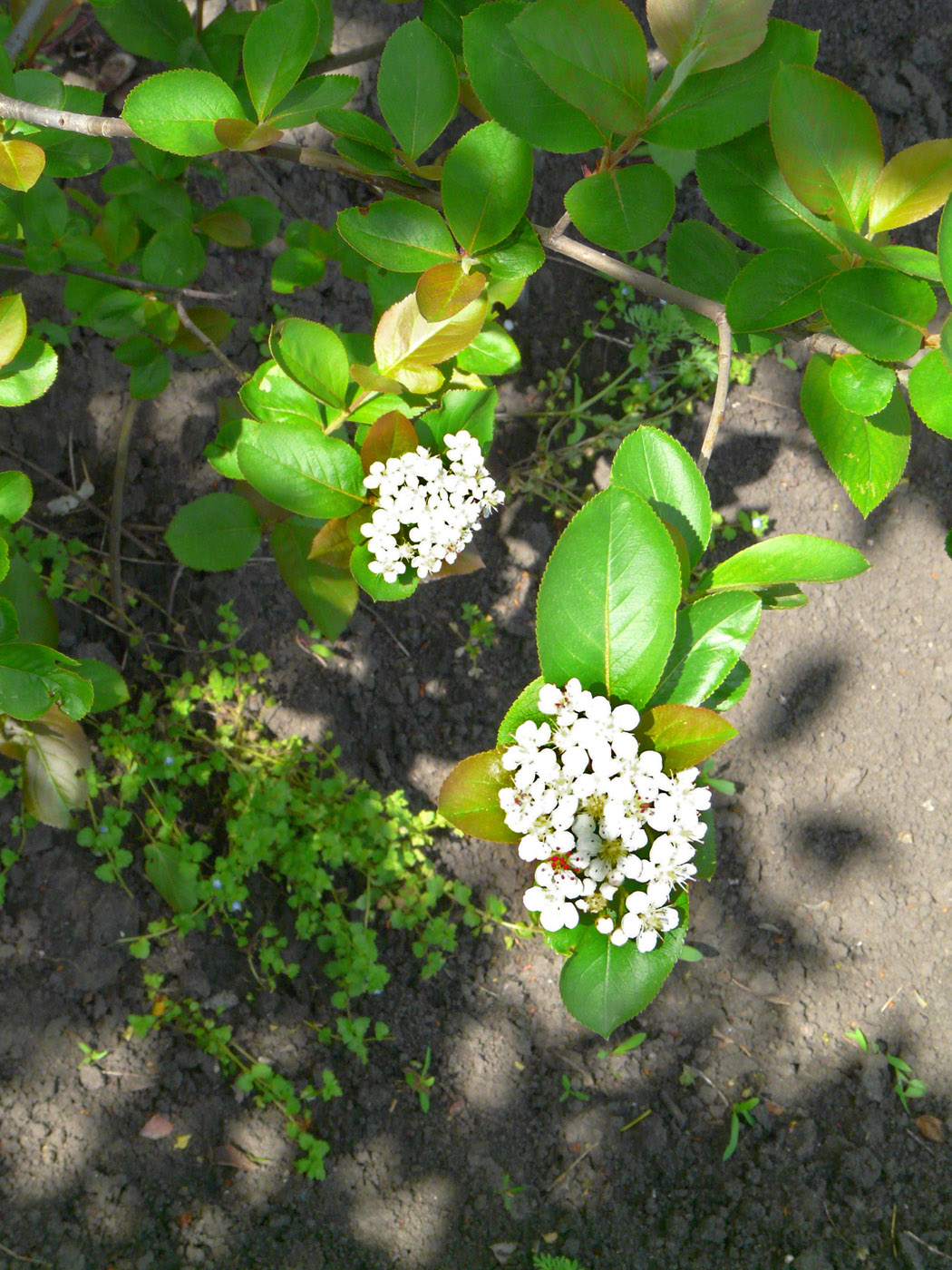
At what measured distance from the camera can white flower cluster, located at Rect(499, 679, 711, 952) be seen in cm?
96

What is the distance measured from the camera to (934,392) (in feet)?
3.21

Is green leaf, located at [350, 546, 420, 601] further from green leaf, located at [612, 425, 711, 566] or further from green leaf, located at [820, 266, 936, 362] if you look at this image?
green leaf, located at [820, 266, 936, 362]

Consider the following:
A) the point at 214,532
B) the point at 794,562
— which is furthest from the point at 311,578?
the point at 794,562

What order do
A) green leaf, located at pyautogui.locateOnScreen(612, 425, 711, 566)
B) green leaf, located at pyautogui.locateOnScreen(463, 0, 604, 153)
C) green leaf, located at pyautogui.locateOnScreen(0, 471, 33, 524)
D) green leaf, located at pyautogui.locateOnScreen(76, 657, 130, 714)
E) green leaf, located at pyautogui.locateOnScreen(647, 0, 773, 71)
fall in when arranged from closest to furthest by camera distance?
1. green leaf, located at pyautogui.locateOnScreen(647, 0, 773, 71)
2. green leaf, located at pyautogui.locateOnScreen(463, 0, 604, 153)
3. green leaf, located at pyautogui.locateOnScreen(612, 425, 711, 566)
4. green leaf, located at pyautogui.locateOnScreen(0, 471, 33, 524)
5. green leaf, located at pyautogui.locateOnScreen(76, 657, 130, 714)

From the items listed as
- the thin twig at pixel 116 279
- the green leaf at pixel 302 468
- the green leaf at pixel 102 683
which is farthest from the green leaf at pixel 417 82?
the green leaf at pixel 102 683

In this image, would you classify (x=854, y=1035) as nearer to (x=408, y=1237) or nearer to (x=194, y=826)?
(x=408, y=1237)

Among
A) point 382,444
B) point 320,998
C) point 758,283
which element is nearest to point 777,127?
point 758,283

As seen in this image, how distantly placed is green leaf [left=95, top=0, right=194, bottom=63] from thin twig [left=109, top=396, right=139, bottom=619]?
0.82 metres

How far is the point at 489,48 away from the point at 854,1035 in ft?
9.07

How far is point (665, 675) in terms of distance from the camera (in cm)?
109

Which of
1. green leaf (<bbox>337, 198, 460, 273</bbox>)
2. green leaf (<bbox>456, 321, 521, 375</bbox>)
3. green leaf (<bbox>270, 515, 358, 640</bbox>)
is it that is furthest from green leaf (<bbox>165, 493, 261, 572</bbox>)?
green leaf (<bbox>337, 198, 460, 273</bbox>)

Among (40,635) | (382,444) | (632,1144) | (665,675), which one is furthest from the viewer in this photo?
(632,1144)

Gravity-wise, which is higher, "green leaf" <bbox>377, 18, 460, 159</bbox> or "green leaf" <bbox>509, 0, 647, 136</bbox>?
"green leaf" <bbox>509, 0, 647, 136</bbox>

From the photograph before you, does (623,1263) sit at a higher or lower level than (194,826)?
lower
